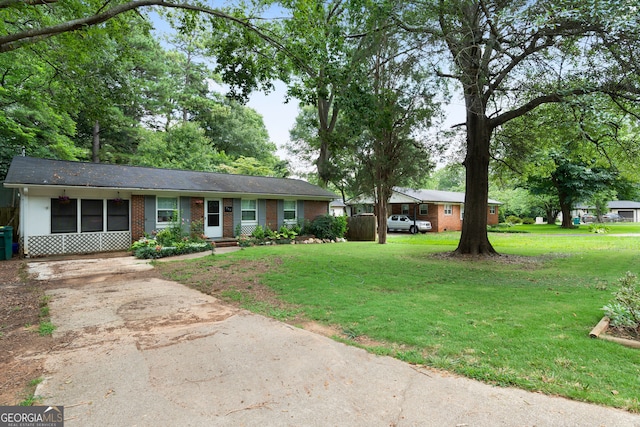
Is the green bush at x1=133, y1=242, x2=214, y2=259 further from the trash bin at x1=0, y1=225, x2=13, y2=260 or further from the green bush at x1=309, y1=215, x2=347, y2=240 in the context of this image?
the green bush at x1=309, y1=215, x2=347, y2=240

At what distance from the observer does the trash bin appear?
11039 mm

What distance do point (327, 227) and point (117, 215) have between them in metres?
10.3

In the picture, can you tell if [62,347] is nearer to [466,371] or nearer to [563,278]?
[466,371]

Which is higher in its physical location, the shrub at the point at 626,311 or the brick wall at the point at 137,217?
the brick wall at the point at 137,217

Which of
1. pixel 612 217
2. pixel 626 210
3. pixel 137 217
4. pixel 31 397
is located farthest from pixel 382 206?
pixel 626 210

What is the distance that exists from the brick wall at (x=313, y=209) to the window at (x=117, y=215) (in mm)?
9215

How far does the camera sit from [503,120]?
11.5 metres

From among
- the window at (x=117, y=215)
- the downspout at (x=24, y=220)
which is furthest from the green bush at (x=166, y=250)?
the downspout at (x=24, y=220)

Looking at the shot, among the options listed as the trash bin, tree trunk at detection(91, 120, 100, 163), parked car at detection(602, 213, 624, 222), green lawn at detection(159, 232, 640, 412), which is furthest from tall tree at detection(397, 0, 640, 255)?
parked car at detection(602, 213, 624, 222)

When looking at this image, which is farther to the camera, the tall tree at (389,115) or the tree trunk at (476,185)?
the tree trunk at (476,185)

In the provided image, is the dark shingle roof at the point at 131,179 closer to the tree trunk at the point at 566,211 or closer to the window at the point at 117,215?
the window at the point at 117,215

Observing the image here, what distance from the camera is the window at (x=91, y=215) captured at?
12.7 m

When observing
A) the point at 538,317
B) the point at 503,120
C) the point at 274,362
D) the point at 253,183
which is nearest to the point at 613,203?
the point at 503,120

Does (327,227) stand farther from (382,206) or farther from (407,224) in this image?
(407,224)
